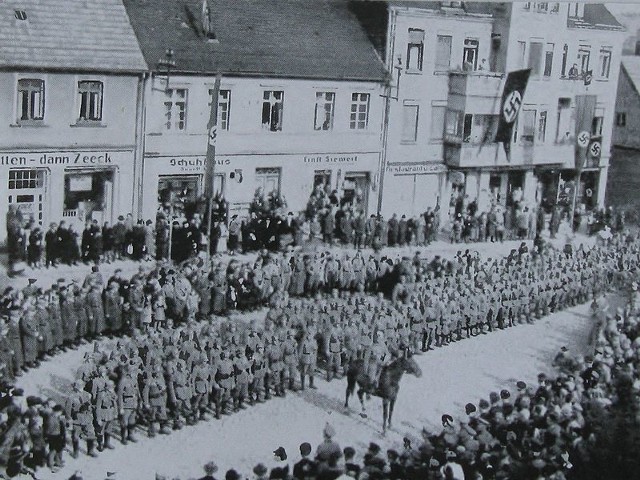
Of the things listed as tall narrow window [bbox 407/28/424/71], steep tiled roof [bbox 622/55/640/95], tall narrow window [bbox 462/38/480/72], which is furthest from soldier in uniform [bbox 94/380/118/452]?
steep tiled roof [bbox 622/55/640/95]

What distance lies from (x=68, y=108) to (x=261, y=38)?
3.41 meters

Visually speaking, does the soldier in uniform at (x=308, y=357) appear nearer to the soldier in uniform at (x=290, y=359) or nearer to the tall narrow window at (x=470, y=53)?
the soldier in uniform at (x=290, y=359)

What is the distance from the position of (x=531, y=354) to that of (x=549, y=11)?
21.2 feet

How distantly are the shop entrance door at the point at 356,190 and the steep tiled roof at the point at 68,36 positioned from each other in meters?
3.55

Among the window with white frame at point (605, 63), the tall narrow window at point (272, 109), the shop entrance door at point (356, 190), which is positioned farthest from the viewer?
the window with white frame at point (605, 63)

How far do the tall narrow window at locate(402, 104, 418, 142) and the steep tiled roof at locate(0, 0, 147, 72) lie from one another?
14.5 feet

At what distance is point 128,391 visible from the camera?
11.1 meters

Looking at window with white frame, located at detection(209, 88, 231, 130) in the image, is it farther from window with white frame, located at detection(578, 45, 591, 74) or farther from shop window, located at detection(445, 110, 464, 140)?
window with white frame, located at detection(578, 45, 591, 74)

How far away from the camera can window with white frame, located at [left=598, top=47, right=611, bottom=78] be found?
17.5 m

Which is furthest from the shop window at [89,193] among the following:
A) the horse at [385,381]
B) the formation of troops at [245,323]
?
the horse at [385,381]

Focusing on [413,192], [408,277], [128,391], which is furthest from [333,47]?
[128,391]

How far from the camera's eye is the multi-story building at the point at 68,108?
10.7m

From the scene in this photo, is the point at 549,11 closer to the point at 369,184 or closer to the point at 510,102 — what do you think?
the point at 510,102

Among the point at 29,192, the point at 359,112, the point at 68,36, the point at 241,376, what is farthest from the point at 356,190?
the point at 29,192
